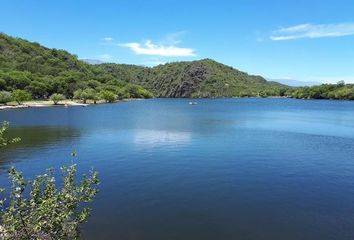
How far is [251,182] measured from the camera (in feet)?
141

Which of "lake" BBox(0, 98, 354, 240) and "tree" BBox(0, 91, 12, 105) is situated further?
"tree" BBox(0, 91, 12, 105)

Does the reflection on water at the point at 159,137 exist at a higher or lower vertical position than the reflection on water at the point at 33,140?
higher

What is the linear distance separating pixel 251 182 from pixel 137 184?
43.3 feet

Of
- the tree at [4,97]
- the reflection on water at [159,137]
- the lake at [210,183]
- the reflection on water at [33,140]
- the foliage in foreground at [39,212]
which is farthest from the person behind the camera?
the tree at [4,97]

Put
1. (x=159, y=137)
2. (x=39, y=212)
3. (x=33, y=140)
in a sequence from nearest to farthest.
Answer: (x=39, y=212) < (x=33, y=140) < (x=159, y=137)

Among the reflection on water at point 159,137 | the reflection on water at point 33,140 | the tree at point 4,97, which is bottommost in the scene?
the reflection on water at point 33,140

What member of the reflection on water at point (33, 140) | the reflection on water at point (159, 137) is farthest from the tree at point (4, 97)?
the reflection on water at point (159, 137)

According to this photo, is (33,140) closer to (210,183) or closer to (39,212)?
(210,183)

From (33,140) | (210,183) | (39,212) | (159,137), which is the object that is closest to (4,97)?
(33,140)

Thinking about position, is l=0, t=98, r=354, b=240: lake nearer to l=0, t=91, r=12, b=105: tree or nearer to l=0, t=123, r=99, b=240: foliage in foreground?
l=0, t=123, r=99, b=240: foliage in foreground

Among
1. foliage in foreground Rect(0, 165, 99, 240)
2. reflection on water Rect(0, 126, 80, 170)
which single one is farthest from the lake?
foliage in foreground Rect(0, 165, 99, 240)

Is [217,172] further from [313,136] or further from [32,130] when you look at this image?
[32,130]

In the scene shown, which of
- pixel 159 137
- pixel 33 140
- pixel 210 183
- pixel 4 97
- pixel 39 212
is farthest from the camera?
pixel 4 97

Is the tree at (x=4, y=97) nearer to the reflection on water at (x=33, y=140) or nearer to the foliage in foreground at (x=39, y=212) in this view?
A: the reflection on water at (x=33, y=140)
